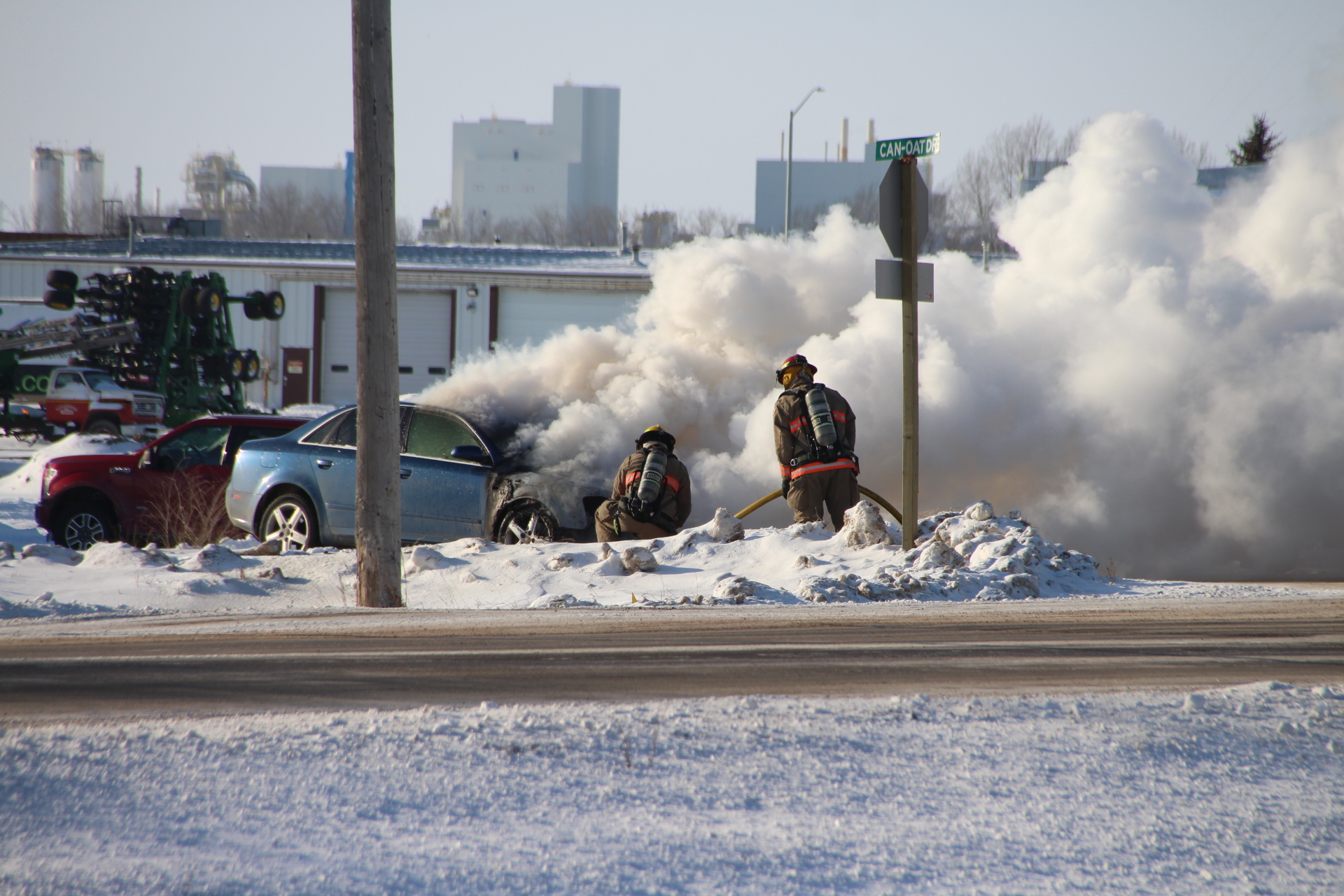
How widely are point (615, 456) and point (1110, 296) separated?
5980mm

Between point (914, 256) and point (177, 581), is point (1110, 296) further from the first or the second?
point (177, 581)

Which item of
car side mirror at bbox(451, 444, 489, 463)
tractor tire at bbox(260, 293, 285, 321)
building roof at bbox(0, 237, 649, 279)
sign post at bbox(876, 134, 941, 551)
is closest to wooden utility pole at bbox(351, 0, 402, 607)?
car side mirror at bbox(451, 444, 489, 463)

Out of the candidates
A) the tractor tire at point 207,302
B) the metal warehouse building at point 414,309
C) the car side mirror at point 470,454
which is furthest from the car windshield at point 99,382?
the car side mirror at point 470,454

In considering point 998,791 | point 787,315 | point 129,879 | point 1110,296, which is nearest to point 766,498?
point 787,315

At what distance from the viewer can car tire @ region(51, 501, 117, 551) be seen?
10336mm

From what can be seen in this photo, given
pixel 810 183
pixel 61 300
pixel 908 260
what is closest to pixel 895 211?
pixel 908 260

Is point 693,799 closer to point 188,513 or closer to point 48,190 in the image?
point 188,513

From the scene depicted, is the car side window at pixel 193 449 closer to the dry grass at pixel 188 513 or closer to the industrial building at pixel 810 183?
the dry grass at pixel 188 513

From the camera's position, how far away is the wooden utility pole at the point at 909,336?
7508 millimetres

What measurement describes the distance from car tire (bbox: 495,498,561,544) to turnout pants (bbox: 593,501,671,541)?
0.38 m

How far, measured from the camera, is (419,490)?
30.4ft

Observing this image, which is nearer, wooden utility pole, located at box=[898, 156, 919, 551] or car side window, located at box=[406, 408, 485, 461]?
wooden utility pole, located at box=[898, 156, 919, 551]

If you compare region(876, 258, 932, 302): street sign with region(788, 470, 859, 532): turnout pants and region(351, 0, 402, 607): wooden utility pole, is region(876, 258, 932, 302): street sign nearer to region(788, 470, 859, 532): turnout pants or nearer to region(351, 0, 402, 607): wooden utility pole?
region(788, 470, 859, 532): turnout pants

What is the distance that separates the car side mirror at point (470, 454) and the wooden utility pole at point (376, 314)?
1.78 meters
